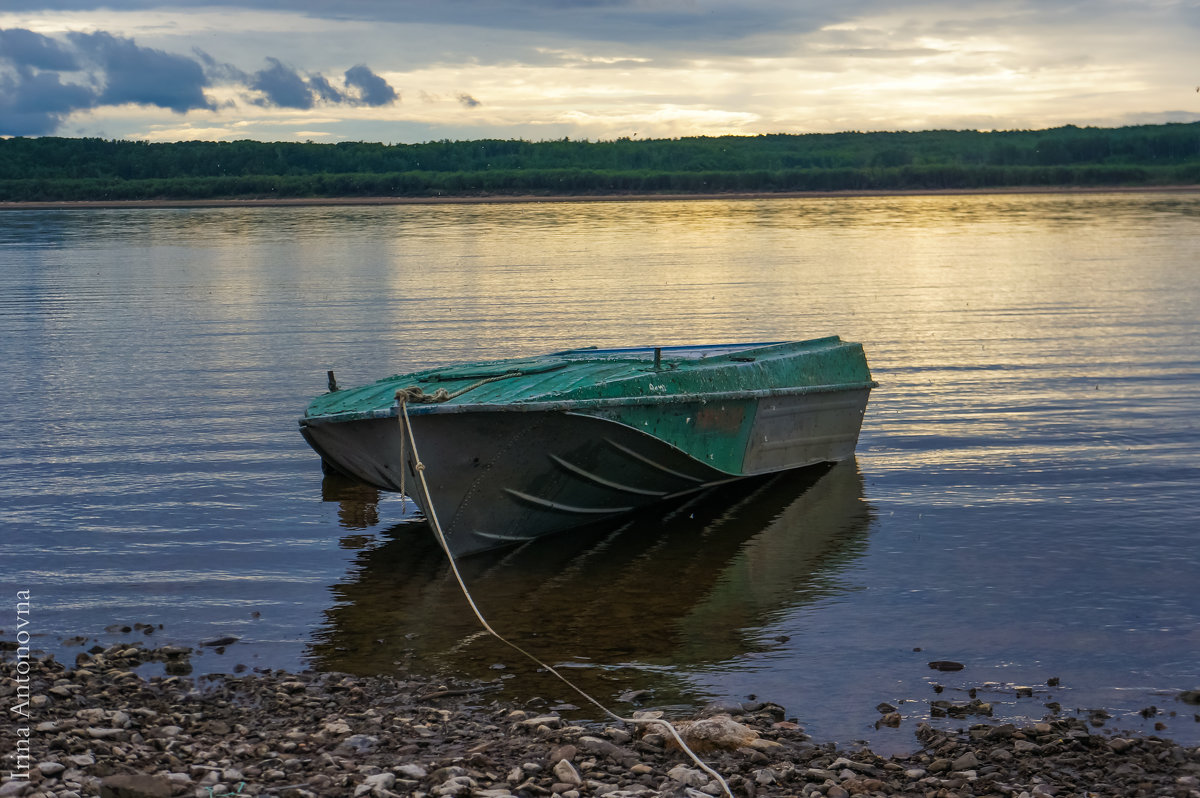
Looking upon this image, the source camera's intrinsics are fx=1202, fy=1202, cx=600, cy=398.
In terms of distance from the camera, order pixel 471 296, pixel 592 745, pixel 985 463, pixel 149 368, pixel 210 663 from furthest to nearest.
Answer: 1. pixel 471 296
2. pixel 149 368
3. pixel 985 463
4. pixel 210 663
5. pixel 592 745

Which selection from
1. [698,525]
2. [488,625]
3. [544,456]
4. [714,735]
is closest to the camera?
[714,735]

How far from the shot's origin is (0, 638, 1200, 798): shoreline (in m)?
5.27

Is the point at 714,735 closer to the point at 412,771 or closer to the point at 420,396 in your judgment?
the point at 412,771

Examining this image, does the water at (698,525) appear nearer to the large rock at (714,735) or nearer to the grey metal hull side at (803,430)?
the grey metal hull side at (803,430)

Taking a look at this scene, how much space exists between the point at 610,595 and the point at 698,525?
209 centimetres

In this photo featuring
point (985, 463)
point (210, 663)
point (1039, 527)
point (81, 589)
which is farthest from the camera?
point (985, 463)

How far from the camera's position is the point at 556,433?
907cm

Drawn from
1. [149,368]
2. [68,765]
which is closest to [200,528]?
[68,765]

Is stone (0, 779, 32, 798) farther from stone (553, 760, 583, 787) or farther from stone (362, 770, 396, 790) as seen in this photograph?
stone (553, 760, 583, 787)

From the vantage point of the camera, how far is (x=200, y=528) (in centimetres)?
1030

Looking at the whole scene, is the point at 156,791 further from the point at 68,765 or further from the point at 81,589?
the point at 81,589

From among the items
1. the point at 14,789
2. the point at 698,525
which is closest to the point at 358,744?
the point at 14,789

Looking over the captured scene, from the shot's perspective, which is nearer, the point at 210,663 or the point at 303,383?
the point at 210,663

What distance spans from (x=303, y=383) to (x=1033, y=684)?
12270 mm
